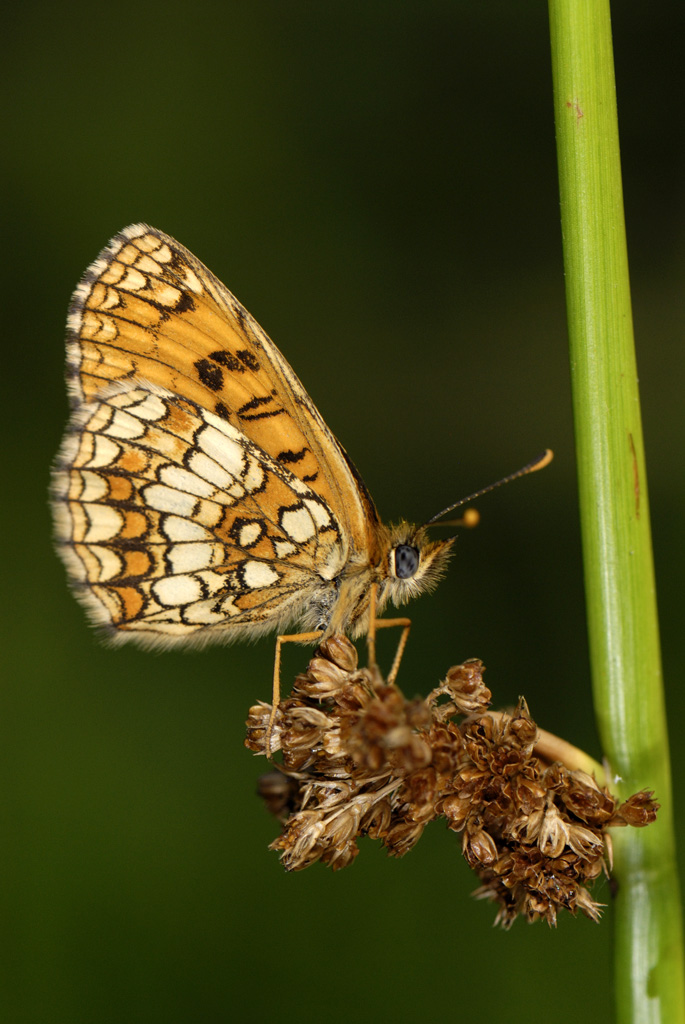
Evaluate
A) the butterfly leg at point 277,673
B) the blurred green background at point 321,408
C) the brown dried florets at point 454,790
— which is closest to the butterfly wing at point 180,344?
the butterfly leg at point 277,673

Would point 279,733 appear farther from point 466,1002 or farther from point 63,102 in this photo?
point 63,102

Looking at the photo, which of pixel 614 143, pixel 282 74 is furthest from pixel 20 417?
pixel 614 143

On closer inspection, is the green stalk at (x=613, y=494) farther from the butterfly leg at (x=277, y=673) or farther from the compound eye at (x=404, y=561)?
the compound eye at (x=404, y=561)

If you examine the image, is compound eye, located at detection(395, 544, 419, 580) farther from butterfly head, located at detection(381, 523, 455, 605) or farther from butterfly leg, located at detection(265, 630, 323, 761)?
butterfly leg, located at detection(265, 630, 323, 761)

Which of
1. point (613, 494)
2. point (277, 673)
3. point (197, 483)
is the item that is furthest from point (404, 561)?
point (613, 494)

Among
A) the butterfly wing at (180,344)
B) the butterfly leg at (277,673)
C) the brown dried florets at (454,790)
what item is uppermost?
the butterfly wing at (180,344)

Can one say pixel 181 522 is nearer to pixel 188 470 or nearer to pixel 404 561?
pixel 188 470

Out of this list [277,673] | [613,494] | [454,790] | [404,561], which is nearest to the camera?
→ [613,494]

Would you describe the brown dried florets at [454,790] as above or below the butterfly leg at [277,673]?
below
